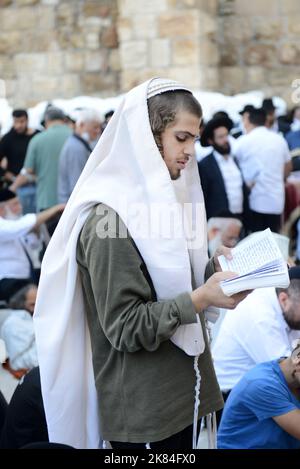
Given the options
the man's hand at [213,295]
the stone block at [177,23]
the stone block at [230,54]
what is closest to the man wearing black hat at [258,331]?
the man's hand at [213,295]

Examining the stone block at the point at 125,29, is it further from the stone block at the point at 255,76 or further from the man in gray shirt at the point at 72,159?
the man in gray shirt at the point at 72,159

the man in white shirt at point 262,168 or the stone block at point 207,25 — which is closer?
the man in white shirt at point 262,168

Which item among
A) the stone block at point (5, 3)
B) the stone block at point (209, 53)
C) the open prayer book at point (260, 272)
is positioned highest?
the open prayer book at point (260, 272)

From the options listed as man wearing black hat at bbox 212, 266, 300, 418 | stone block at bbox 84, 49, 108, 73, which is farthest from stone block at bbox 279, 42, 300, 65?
man wearing black hat at bbox 212, 266, 300, 418

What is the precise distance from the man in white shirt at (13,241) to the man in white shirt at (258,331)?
2.47 metres

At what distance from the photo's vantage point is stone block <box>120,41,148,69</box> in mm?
11477

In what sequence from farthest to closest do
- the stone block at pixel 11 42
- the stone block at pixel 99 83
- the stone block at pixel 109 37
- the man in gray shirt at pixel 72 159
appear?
the stone block at pixel 11 42, the stone block at pixel 99 83, the stone block at pixel 109 37, the man in gray shirt at pixel 72 159

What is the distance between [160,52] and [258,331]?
7667 millimetres

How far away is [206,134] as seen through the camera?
26.2 ft

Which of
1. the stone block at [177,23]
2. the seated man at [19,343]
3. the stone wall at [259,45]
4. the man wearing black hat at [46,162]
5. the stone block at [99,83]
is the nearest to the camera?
the seated man at [19,343]

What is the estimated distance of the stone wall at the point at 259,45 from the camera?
12219 millimetres

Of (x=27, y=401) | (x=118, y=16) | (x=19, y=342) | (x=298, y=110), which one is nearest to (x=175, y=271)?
(x=27, y=401)

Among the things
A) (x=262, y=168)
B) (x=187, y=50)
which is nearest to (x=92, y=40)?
(x=187, y=50)
